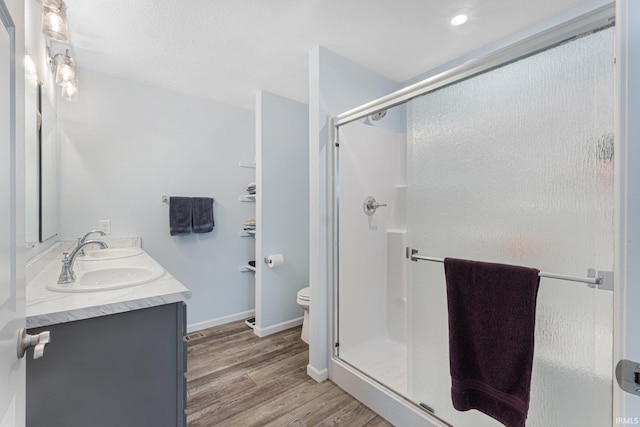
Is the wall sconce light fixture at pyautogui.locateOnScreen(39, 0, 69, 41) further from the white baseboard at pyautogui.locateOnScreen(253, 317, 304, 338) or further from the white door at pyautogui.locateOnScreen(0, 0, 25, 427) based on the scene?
the white baseboard at pyautogui.locateOnScreen(253, 317, 304, 338)

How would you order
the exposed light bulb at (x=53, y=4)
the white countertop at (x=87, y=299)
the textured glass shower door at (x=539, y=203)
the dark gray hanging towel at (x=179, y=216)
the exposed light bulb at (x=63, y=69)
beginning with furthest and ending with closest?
the dark gray hanging towel at (x=179, y=216) < the exposed light bulb at (x=63, y=69) < the exposed light bulb at (x=53, y=4) < the textured glass shower door at (x=539, y=203) < the white countertop at (x=87, y=299)

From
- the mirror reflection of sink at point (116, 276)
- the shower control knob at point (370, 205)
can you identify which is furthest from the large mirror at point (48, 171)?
the shower control knob at point (370, 205)

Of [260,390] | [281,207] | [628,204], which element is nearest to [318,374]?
[260,390]

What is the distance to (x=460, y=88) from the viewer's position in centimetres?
142

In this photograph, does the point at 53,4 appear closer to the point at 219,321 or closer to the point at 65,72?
the point at 65,72

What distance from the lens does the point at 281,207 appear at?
274 cm

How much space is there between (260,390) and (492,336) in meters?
1.44

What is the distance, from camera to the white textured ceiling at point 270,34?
5.08 feet

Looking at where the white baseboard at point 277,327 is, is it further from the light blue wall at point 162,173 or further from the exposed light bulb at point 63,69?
the exposed light bulb at point 63,69

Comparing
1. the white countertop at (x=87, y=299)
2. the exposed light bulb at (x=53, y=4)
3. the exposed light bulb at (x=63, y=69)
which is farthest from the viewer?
the exposed light bulb at (x=63, y=69)

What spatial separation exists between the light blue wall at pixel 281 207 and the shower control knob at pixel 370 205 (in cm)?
93

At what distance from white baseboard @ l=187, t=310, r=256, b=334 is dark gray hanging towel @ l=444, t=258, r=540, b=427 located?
90.4 inches

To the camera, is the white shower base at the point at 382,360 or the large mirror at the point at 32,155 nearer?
the large mirror at the point at 32,155

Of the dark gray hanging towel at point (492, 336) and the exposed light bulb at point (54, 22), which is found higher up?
the exposed light bulb at point (54, 22)
